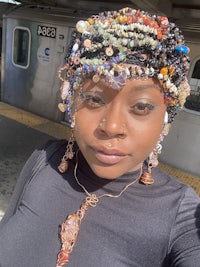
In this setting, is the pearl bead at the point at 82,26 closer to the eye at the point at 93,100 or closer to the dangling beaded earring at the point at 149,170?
the eye at the point at 93,100

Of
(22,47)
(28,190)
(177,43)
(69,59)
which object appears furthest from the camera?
(22,47)

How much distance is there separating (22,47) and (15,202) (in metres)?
5.93

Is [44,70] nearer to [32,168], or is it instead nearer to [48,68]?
[48,68]

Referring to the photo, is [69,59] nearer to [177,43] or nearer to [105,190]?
[177,43]

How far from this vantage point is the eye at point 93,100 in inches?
36.7

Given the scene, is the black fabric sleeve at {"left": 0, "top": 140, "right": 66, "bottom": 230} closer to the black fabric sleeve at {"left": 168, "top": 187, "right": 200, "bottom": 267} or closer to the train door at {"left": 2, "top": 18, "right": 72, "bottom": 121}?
the black fabric sleeve at {"left": 168, "top": 187, "right": 200, "bottom": 267}

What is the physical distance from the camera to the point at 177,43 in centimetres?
92

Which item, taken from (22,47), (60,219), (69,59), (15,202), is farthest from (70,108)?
(22,47)

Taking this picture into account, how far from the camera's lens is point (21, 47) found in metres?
6.60

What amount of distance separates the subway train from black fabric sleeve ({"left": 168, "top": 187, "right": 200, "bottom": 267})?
3552 millimetres

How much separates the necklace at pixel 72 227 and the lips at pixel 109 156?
0.15 metres

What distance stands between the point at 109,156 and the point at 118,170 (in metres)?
0.06

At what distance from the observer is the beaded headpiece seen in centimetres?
88

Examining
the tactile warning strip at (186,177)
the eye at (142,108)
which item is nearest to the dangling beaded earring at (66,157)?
the eye at (142,108)
